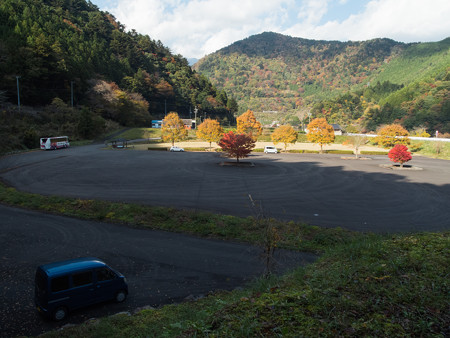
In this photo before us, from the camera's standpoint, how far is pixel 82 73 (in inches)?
2945

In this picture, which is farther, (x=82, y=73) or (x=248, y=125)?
(x=82, y=73)

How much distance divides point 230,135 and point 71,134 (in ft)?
132

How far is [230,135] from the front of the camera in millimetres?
38000

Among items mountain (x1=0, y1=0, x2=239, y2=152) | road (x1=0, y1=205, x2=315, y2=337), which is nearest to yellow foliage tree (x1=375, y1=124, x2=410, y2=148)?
road (x1=0, y1=205, x2=315, y2=337)

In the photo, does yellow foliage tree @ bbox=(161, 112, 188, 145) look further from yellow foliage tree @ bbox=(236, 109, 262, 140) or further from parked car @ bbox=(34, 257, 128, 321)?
parked car @ bbox=(34, 257, 128, 321)

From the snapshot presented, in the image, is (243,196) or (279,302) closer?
(279,302)

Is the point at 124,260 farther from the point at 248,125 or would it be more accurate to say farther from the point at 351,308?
the point at 248,125

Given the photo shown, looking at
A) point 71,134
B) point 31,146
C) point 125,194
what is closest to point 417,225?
point 125,194

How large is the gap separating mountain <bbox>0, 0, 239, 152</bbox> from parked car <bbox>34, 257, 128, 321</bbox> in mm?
24493

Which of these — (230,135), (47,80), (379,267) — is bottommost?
(379,267)

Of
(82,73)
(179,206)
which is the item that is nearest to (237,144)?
(179,206)

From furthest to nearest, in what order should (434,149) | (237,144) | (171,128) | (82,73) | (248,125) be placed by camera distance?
1. (82,73)
2. (248,125)
3. (171,128)
4. (434,149)
5. (237,144)

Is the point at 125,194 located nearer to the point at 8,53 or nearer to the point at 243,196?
the point at 243,196

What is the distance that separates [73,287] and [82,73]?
265 ft
